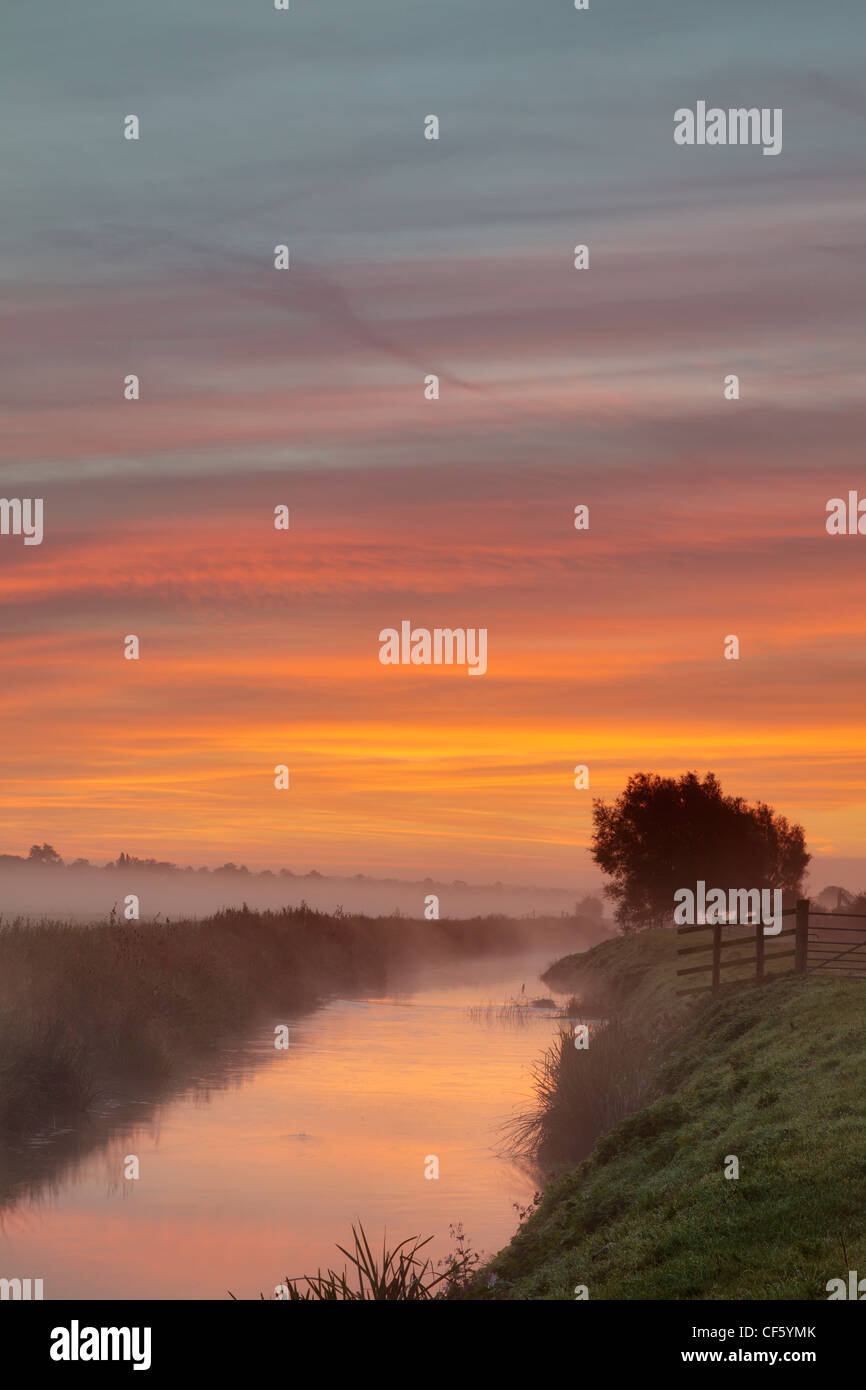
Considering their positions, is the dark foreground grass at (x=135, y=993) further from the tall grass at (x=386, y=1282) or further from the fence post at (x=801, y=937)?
the fence post at (x=801, y=937)

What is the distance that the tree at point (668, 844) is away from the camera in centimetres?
8375

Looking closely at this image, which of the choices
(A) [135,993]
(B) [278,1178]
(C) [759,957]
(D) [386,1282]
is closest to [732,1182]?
(D) [386,1282]

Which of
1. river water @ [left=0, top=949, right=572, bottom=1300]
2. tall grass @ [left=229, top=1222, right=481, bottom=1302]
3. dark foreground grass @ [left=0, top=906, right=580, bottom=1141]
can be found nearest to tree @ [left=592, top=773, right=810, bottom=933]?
dark foreground grass @ [left=0, top=906, right=580, bottom=1141]

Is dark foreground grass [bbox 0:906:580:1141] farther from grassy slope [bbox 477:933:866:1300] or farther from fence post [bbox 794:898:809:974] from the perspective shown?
fence post [bbox 794:898:809:974]

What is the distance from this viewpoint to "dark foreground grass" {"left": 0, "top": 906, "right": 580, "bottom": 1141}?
1114 inches

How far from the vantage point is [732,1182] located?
16.4 m

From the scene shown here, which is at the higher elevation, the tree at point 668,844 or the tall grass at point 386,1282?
the tree at point 668,844

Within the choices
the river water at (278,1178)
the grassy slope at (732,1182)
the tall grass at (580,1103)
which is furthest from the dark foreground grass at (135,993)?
the grassy slope at (732,1182)

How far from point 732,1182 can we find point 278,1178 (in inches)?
495

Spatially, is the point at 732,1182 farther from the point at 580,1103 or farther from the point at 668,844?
the point at 668,844

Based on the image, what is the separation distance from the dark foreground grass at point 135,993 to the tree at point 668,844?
2388 centimetres

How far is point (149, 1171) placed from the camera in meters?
26.4
